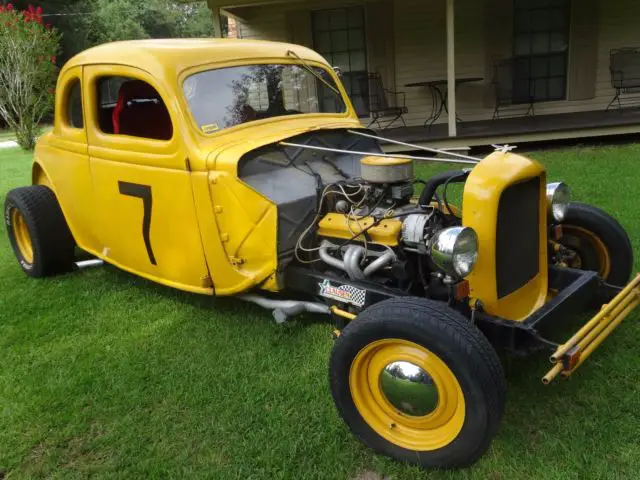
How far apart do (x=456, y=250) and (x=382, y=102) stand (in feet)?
25.7

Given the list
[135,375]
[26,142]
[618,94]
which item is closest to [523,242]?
[135,375]

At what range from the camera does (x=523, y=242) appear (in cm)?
272

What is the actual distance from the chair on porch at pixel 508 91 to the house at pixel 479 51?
17mm

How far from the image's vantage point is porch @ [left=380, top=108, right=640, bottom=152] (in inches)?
332

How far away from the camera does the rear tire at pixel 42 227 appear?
14.3 ft

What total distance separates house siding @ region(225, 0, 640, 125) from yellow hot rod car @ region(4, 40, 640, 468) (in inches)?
244

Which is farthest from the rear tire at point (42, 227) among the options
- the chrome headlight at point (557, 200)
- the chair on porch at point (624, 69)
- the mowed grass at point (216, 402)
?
the chair on porch at point (624, 69)

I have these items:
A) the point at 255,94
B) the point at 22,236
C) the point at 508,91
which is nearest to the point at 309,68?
the point at 255,94

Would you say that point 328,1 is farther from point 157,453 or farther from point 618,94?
point 157,453

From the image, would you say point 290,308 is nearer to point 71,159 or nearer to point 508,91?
point 71,159

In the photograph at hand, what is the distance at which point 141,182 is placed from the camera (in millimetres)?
3486

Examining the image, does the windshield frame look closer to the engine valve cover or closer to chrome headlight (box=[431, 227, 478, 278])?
the engine valve cover

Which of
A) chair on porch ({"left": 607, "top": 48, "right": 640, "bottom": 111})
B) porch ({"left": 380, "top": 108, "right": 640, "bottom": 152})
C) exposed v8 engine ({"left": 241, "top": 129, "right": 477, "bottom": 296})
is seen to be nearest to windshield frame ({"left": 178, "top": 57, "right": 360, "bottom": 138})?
exposed v8 engine ({"left": 241, "top": 129, "right": 477, "bottom": 296})

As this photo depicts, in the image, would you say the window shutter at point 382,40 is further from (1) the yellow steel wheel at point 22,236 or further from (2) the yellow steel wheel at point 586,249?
(2) the yellow steel wheel at point 586,249
